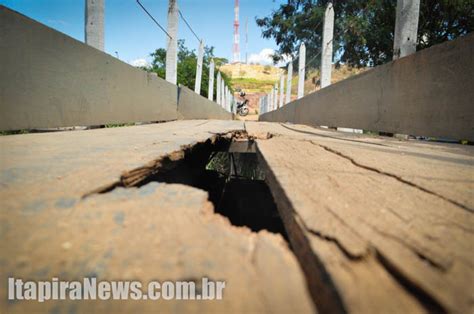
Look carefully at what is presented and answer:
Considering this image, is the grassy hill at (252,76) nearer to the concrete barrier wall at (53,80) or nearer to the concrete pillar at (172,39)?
the concrete pillar at (172,39)

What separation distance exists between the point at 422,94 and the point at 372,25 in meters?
10.2

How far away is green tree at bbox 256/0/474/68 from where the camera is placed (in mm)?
8625

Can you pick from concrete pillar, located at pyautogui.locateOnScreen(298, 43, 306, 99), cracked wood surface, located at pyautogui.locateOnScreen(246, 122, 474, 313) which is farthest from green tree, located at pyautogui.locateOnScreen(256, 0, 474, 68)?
cracked wood surface, located at pyautogui.locateOnScreen(246, 122, 474, 313)

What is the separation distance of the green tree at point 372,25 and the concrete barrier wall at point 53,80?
6.39m

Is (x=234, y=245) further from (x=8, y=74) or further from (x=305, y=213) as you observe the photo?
(x=8, y=74)

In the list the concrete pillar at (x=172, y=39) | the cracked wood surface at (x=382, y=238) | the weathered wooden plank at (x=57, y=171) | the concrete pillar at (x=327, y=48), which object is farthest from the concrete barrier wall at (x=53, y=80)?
the concrete pillar at (x=327, y=48)

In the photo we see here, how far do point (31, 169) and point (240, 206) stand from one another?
2.36m

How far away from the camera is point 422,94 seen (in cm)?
255

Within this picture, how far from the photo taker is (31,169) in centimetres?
90

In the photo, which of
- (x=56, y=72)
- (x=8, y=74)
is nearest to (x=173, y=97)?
(x=56, y=72)

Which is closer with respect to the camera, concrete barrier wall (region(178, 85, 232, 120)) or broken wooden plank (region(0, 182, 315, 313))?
broken wooden plank (region(0, 182, 315, 313))

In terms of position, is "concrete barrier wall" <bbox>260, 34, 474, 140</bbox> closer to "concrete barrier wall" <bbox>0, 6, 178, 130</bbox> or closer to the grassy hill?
"concrete barrier wall" <bbox>0, 6, 178, 130</bbox>

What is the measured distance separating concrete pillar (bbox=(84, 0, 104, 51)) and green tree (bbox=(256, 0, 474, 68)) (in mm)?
6217

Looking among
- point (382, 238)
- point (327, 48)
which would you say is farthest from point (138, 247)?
point (327, 48)
